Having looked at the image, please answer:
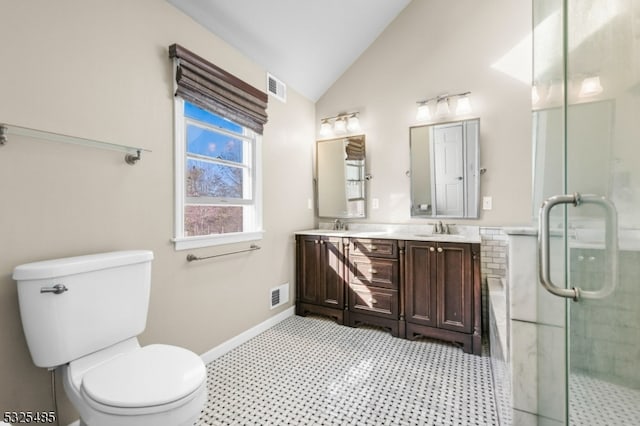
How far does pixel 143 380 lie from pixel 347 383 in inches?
47.9

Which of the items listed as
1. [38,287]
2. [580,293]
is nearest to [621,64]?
[580,293]

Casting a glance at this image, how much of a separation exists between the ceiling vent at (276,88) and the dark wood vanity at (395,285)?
1.44m

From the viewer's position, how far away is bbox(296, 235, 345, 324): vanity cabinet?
286 centimetres

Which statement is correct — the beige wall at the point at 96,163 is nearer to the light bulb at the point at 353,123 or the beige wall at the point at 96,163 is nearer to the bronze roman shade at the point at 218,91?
the bronze roman shade at the point at 218,91

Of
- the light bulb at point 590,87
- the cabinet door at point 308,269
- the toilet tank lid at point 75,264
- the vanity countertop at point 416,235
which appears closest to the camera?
the light bulb at point 590,87

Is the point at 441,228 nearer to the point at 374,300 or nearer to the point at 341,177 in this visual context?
the point at 374,300

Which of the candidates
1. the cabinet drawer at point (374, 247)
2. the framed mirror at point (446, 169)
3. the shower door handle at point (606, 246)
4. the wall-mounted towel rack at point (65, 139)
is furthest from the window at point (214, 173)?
the shower door handle at point (606, 246)

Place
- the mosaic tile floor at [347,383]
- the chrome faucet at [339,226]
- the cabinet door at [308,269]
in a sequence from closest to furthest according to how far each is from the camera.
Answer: the mosaic tile floor at [347,383]
the cabinet door at [308,269]
the chrome faucet at [339,226]

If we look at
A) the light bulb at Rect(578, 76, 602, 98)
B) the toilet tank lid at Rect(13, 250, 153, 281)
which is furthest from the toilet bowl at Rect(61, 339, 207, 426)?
the light bulb at Rect(578, 76, 602, 98)

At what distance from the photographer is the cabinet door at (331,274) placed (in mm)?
2850

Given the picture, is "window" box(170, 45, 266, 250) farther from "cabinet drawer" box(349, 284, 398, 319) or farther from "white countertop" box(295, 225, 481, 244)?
"cabinet drawer" box(349, 284, 398, 319)

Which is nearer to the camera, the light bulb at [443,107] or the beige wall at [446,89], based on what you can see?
the beige wall at [446,89]

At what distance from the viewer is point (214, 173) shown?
234 cm

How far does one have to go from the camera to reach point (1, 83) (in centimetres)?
123
